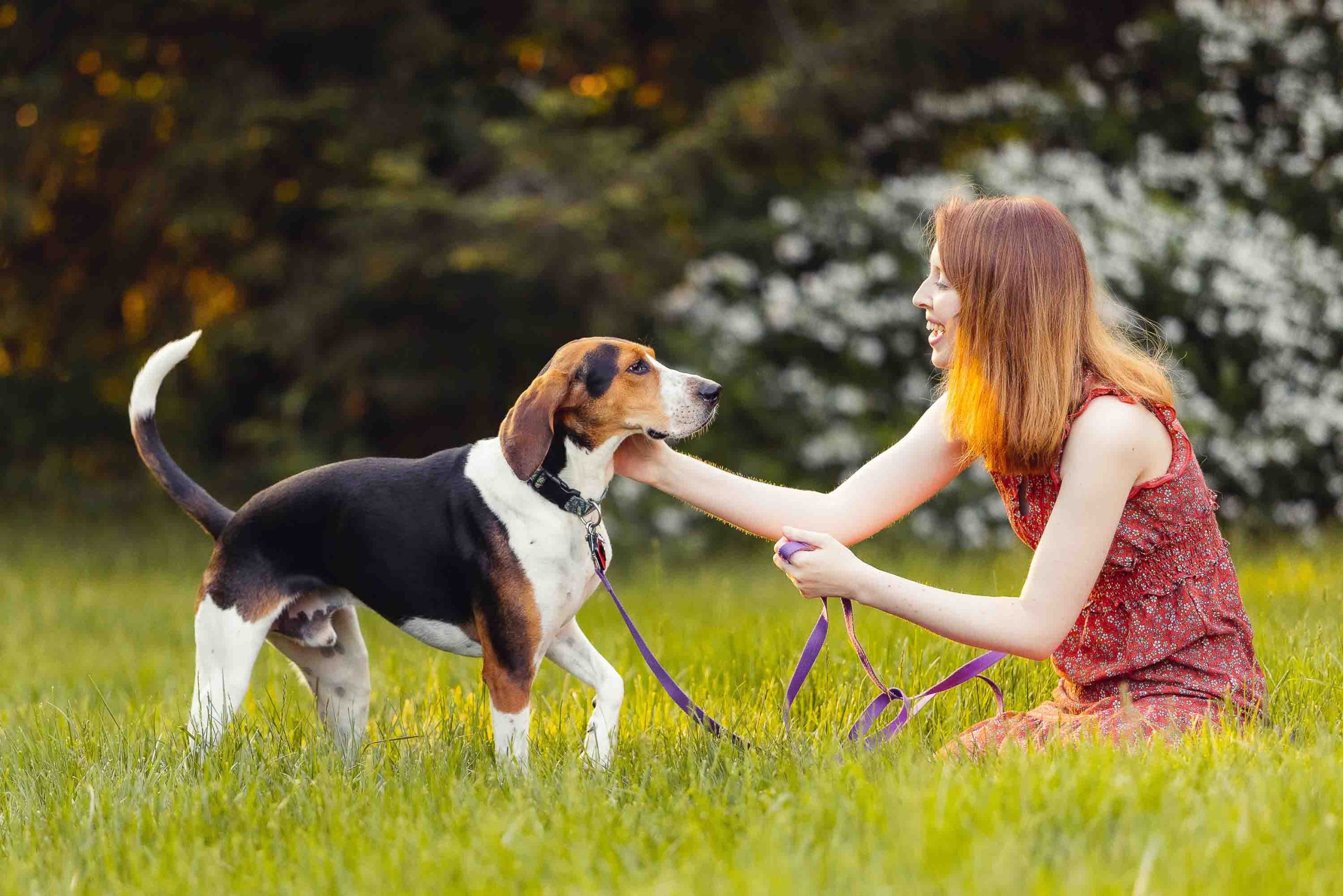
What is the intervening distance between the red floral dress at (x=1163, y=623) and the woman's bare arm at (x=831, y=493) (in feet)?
1.33

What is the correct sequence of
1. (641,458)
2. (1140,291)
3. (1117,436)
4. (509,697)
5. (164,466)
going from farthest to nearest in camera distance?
(1140,291) → (164,466) → (641,458) → (509,697) → (1117,436)

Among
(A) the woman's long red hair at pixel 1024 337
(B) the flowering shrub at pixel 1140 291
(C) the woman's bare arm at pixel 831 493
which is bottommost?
(B) the flowering shrub at pixel 1140 291

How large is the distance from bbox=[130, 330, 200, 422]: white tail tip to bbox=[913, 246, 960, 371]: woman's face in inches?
82.8

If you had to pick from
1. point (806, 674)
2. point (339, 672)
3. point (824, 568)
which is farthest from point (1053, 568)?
point (339, 672)

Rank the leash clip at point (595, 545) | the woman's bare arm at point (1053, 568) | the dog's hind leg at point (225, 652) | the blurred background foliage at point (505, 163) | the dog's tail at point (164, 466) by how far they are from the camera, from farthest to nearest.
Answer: the blurred background foliage at point (505, 163)
the dog's tail at point (164, 466)
the dog's hind leg at point (225, 652)
the leash clip at point (595, 545)
the woman's bare arm at point (1053, 568)

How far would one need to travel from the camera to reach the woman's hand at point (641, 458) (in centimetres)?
387

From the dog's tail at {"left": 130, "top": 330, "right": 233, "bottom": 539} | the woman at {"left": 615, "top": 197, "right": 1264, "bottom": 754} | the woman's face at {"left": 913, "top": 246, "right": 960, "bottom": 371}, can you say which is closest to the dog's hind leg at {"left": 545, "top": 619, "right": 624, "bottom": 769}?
the woman at {"left": 615, "top": 197, "right": 1264, "bottom": 754}

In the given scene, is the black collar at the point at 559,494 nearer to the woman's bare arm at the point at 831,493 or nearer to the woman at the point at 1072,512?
the woman's bare arm at the point at 831,493

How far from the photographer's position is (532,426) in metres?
3.46

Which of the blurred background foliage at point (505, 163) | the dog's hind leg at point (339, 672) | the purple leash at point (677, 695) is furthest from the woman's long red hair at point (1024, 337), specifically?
the blurred background foliage at point (505, 163)

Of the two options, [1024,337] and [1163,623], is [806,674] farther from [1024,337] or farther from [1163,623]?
[1024,337]

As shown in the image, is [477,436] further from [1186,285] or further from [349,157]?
[1186,285]

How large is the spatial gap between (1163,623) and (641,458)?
1530mm

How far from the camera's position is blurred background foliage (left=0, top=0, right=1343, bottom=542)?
861 centimetres
